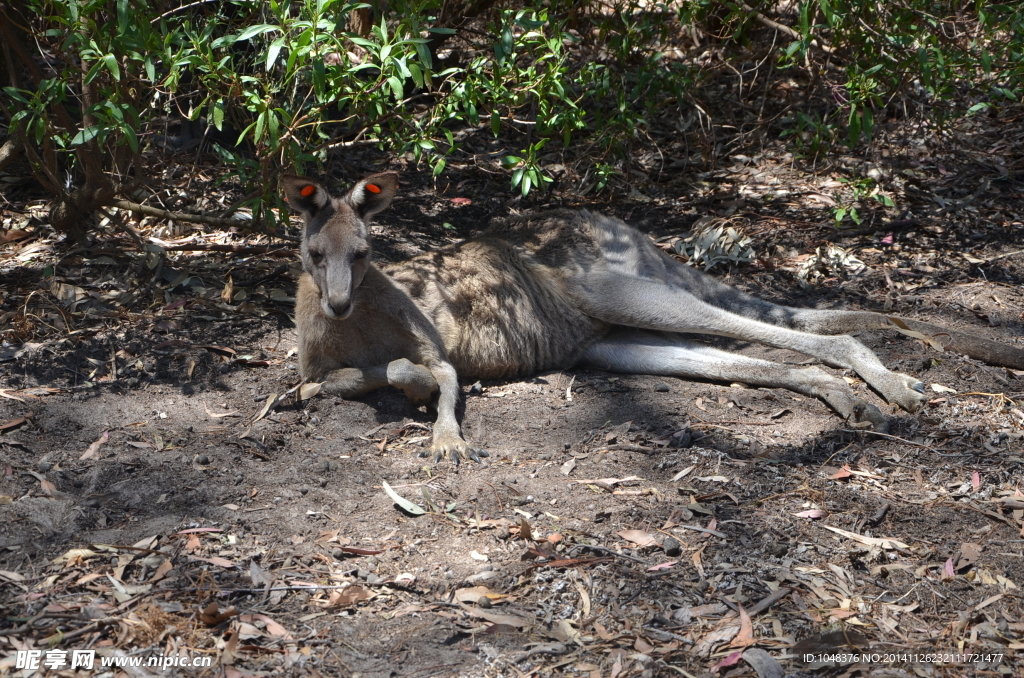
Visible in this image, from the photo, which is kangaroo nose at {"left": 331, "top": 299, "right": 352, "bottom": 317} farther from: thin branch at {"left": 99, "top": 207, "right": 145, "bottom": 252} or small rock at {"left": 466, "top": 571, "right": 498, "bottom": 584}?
thin branch at {"left": 99, "top": 207, "right": 145, "bottom": 252}

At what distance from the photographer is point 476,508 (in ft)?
10.7

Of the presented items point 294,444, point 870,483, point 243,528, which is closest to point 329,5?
point 294,444

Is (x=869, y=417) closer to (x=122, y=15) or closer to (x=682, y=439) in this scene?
(x=682, y=439)

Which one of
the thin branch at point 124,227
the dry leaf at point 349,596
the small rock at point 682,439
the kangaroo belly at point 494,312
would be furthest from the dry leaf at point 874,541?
the thin branch at point 124,227

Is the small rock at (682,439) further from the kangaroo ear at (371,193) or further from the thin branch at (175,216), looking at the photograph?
the thin branch at (175,216)

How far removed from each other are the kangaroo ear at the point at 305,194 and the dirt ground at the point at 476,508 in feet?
3.07


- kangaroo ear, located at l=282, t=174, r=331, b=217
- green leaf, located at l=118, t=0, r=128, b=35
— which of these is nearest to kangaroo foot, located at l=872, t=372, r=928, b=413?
kangaroo ear, located at l=282, t=174, r=331, b=217

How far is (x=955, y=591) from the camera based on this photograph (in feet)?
8.91

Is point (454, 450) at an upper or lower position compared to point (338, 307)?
lower

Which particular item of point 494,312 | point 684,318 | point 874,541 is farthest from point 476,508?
point 684,318

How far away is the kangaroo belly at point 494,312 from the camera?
181 inches

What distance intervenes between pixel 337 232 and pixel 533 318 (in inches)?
51.7

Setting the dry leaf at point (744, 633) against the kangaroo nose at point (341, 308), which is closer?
the dry leaf at point (744, 633)

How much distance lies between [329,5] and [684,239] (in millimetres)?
3490
